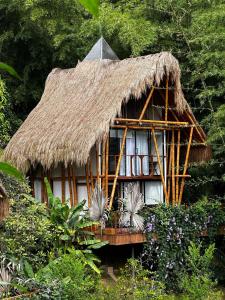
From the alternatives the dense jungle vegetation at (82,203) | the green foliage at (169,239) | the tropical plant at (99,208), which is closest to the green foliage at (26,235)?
the dense jungle vegetation at (82,203)

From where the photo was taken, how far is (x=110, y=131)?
12.0m

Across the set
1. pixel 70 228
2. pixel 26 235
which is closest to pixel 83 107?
pixel 70 228

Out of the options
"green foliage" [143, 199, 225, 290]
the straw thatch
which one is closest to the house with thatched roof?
the straw thatch

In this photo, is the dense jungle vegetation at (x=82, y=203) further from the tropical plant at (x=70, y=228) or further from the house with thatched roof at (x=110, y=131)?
the house with thatched roof at (x=110, y=131)

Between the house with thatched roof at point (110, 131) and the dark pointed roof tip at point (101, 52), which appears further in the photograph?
the dark pointed roof tip at point (101, 52)

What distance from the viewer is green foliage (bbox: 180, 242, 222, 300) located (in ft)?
27.0

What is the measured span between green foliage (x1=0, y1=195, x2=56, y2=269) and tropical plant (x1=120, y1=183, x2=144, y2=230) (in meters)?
1.46

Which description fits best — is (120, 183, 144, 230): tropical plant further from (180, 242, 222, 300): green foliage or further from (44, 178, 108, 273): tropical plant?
(180, 242, 222, 300): green foliage

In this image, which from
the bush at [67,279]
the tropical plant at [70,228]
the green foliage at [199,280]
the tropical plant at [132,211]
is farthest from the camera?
the tropical plant at [132,211]

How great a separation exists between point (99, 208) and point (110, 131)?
2017 mm

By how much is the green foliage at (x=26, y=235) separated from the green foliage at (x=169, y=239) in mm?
1996

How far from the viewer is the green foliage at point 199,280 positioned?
8219 mm

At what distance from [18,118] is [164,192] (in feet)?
16.1

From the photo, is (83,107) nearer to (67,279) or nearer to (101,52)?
(101,52)
